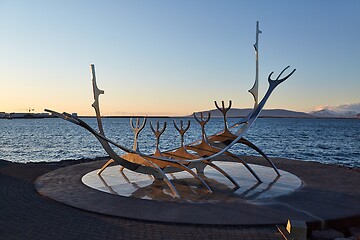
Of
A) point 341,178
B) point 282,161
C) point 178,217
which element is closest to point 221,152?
point 178,217

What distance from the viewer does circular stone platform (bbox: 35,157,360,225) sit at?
759cm

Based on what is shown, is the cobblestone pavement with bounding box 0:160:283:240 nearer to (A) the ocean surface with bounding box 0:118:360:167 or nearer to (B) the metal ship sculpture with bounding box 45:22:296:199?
(B) the metal ship sculpture with bounding box 45:22:296:199

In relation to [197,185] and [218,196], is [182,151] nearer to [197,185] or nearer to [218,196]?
[197,185]

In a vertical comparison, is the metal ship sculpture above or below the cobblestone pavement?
above

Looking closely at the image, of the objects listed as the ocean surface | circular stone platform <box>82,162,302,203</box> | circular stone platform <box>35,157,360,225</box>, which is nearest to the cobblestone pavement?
circular stone platform <box>35,157,360,225</box>

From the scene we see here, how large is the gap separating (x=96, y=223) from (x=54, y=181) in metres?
4.51

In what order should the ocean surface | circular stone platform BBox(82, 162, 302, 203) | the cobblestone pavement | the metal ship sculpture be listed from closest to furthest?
the cobblestone pavement < circular stone platform BBox(82, 162, 302, 203) < the metal ship sculpture < the ocean surface

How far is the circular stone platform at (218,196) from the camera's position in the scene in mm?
7594

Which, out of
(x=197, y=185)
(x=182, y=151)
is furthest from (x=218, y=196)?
(x=182, y=151)

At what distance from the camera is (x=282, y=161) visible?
15953 millimetres

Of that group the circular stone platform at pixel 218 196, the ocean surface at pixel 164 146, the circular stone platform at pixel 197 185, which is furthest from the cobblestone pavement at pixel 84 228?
the ocean surface at pixel 164 146

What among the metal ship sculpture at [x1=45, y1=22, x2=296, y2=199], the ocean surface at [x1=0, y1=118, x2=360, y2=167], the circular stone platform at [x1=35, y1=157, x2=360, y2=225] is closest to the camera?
the circular stone platform at [x1=35, y1=157, x2=360, y2=225]

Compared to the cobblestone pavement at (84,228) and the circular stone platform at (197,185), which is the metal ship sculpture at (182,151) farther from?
the cobblestone pavement at (84,228)

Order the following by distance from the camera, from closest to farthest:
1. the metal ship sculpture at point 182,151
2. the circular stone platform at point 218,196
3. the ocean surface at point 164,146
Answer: the circular stone platform at point 218,196, the metal ship sculpture at point 182,151, the ocean surface at point 164,146
